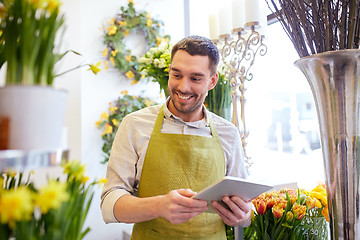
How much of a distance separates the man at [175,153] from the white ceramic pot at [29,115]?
0.93 metres

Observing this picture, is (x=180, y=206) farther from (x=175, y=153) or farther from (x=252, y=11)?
(x=252, y=11)

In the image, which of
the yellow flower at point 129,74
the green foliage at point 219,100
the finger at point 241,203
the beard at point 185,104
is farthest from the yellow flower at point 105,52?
the finger at point 241,203

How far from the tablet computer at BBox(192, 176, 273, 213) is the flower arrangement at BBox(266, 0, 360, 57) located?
0.46 meters

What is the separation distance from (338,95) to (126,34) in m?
2.47

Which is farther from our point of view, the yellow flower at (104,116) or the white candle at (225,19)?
the yellow flower at (104,116)

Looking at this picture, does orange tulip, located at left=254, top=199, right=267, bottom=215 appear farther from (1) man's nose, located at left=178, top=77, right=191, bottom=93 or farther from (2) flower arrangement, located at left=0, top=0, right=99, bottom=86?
(2) flower arrangement, located at left=0, top=0, right=99, bottom=86

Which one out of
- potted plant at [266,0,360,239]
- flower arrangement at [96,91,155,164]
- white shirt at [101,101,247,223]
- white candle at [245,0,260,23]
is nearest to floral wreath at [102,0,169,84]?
flower arrangement at [96,91,155,164]

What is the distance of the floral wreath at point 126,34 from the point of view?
10.0 feet

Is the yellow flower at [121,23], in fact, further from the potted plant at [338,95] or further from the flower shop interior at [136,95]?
the potted plant at [338,95]

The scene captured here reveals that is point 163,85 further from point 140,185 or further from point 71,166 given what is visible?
point 71,166

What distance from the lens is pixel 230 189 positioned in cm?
110

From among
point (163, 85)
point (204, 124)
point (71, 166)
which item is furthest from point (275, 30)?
point (71, 166)

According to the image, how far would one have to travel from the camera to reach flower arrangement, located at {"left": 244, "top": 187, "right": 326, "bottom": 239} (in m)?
1.39

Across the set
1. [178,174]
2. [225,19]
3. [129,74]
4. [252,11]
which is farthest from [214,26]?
[178,174]
